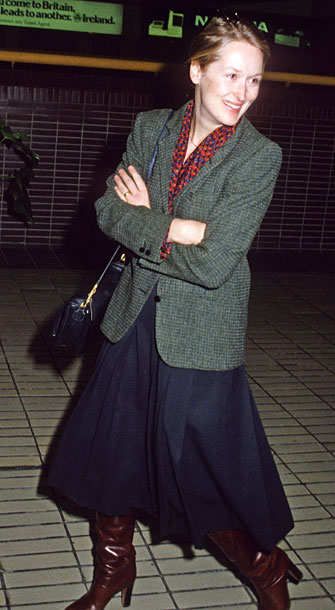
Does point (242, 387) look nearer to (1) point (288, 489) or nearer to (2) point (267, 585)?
(2) point (267, 585)

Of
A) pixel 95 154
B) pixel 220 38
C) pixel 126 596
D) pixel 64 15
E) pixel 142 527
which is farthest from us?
pixel 64 15

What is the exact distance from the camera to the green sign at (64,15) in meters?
8.78

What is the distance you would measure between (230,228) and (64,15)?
257 inches

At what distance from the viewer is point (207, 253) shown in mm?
2877

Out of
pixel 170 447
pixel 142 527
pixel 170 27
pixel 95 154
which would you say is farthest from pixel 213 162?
pixel 170 27

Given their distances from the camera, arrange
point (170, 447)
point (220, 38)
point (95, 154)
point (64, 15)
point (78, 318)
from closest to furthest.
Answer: point (220, 38)
point (170, 447)
point (78, 318)
point (95, 154)
point (64, 15)

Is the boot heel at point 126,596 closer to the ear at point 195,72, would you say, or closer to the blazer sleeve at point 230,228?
the blazer sleeve at point 230,228

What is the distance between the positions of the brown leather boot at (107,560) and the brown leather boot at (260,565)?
0.94 feet

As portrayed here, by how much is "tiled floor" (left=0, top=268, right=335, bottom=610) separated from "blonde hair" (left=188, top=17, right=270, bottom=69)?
178 centimetres

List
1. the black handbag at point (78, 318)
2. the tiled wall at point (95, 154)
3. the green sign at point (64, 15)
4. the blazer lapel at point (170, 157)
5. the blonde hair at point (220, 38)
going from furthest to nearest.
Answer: the green sign at point (64, 15) < the tiled wall at point (95, 154) < the black handbag at point (78, 318) < the blazer lapel at point (170, 157) < the blonde hair at point (220, 38)

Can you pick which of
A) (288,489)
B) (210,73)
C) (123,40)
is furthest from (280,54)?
(210,73)

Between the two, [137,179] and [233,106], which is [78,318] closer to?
[137,179]

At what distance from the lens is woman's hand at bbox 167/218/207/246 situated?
2.94 m

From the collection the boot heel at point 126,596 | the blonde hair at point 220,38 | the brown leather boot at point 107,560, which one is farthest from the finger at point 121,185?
the boot heel at point 126,596
